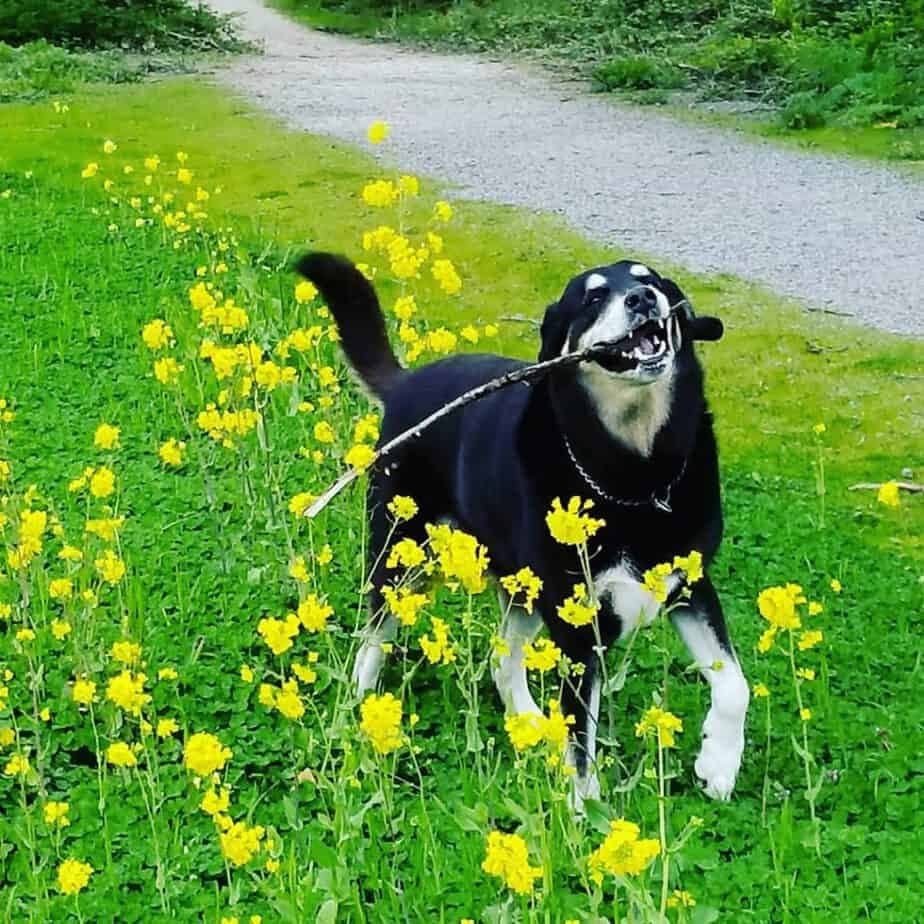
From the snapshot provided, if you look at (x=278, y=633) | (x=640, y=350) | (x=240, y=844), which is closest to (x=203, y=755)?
(x=240, y=844)

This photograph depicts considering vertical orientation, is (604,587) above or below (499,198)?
above

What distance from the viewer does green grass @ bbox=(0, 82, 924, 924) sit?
345 centimetres

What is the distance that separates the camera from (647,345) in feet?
12.1

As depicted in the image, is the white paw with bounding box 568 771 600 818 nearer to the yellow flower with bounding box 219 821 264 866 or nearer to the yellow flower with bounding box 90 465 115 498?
the yellow flower with bounding box 219 821 264 866

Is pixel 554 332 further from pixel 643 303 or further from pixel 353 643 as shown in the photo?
pixel 353 643

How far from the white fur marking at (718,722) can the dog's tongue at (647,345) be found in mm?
669

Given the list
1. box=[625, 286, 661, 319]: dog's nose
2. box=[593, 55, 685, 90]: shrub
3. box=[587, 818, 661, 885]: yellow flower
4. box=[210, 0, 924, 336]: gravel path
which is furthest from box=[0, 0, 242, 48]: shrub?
box=[587, 818, 661, 885]: yellow flower

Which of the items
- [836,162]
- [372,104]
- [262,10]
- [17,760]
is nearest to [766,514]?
[17,760]

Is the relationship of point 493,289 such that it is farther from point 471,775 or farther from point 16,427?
point 471,775

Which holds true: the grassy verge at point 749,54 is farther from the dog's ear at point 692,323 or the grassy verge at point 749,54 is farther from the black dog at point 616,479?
the black dog at point 616,479

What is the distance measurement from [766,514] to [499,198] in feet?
19.1

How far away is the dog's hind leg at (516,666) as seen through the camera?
4.20 meters

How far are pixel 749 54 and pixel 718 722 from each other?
12.9 metres

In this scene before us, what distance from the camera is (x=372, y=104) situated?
52.0ft
